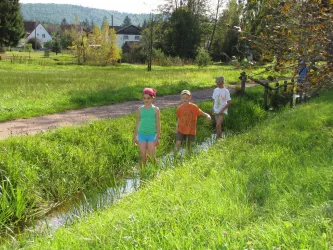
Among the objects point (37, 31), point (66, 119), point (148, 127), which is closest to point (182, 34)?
point (66, 119)

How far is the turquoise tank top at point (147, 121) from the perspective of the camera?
688 centimetres

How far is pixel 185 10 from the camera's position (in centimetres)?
5178

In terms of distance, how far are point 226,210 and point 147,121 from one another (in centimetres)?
279

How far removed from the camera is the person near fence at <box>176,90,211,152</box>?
7762 millimetres

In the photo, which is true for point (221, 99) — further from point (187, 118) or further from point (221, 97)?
point (187, 118)

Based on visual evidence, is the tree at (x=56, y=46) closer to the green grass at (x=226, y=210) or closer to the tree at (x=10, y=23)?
the tree at (x=10, y=23)

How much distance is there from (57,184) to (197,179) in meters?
2.53

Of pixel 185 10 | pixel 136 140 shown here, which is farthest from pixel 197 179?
pixel 185 10

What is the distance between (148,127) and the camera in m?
6.92

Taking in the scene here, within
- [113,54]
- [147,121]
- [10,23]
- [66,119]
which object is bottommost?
[113,54]

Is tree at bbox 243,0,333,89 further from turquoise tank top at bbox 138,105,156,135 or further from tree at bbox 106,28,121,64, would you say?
tree at bbox 106,28,121,64

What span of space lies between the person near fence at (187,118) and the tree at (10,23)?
45.7 m

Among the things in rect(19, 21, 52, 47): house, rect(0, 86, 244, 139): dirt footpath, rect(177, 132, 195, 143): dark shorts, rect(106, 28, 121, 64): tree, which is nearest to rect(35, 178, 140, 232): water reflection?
rect(177, 132, 195, 143): dark shorts

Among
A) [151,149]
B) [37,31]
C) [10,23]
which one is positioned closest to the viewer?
[151,149]
